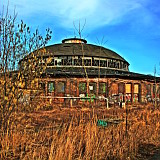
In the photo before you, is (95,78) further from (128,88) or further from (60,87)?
(128,88)

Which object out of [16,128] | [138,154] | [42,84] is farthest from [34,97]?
[138,154]

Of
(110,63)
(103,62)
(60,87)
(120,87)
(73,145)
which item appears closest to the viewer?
(73,145)

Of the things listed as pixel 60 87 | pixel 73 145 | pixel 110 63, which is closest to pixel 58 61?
pixel 60 87

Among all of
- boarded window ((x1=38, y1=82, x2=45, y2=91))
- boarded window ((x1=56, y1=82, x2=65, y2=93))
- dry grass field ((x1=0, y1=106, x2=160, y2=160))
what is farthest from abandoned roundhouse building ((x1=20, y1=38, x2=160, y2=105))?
boarded window ((x1=38, y1=82, x2=45, y2=91))

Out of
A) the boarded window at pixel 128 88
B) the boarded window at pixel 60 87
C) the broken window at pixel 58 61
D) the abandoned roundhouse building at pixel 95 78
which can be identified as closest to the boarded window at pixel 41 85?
the abandoned roundhouse building at pixel 95 78

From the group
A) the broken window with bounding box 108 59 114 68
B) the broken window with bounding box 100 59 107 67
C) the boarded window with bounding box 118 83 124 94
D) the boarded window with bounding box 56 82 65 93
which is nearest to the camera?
the boarded window with bounding box 56 82 65 93

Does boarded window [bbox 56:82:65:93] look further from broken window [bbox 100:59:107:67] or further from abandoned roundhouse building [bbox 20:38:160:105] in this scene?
broken window [bbox 100:59:107:67]

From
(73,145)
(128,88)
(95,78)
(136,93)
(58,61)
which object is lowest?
(73,145)

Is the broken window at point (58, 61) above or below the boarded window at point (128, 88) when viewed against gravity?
above

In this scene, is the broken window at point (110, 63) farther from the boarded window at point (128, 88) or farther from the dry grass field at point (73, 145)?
the dry grass field at point (73, 145)

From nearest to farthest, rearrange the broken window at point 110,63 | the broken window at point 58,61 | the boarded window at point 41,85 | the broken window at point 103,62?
the boarded window at point 41,85, the broken window at point 58,61, the broken window at point 103,62, the broken window at point 110,63

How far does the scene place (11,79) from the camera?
491 cm

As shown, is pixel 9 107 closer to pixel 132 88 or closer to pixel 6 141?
pixel 6 141

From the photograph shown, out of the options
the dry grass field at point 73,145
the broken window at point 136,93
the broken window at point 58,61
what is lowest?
the dry grass field at point 73,145
